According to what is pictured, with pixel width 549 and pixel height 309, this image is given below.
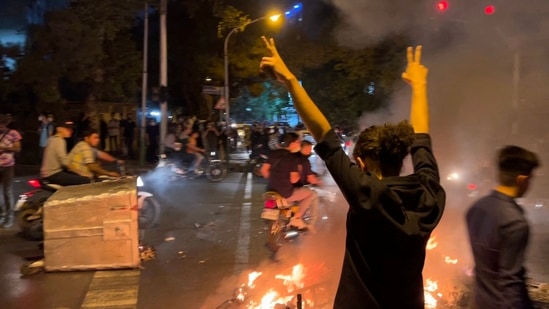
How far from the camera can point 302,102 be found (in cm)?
204

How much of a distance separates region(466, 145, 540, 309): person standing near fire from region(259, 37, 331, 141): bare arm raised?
1046 millimetres

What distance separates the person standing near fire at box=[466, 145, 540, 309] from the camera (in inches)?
99.3

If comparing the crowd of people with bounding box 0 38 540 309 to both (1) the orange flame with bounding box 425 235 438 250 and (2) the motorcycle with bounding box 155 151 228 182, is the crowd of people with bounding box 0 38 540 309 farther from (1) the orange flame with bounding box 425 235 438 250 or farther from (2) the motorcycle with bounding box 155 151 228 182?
(2) the motorcycle with bounding box 155 151 228 182

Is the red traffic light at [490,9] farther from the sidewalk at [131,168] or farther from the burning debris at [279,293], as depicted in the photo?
the sidewalk at [131,168]

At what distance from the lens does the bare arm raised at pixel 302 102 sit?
199 centimetres

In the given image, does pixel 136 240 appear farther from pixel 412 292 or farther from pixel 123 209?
pixel 412 292

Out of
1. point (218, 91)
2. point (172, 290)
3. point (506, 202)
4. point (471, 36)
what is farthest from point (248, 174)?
point (506, 202)

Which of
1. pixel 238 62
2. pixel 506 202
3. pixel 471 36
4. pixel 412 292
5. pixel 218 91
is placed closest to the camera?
pixel 412 292

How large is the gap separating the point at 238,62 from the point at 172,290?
21724mm

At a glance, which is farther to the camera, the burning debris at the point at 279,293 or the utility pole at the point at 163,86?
the utility pole at the point at 163,86

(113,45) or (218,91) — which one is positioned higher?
(113,45)

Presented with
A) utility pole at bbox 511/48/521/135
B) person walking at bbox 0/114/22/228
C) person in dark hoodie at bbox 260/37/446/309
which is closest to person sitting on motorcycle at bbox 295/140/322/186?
utility pole at bbox 511/48/521/135

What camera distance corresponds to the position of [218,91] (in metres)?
21.8

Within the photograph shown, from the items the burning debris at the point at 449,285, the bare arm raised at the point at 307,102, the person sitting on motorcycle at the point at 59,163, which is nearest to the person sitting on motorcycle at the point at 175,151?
the person sitting on motorcycle at the point at 59,163
